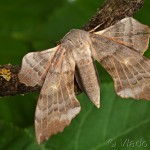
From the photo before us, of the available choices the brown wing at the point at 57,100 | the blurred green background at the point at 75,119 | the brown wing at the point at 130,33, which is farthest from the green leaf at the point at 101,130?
the brown wing at the point at 130,33

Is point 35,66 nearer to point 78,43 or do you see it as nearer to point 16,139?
point 78,43

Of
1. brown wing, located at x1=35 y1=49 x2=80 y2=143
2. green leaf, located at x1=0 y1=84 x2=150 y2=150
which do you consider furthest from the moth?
green leaf, located at x1=0 y1=84 x2=150 y2=150

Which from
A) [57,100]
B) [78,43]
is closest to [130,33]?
[78,43]

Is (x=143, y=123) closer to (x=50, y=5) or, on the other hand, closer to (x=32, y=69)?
(x=32, y=69)

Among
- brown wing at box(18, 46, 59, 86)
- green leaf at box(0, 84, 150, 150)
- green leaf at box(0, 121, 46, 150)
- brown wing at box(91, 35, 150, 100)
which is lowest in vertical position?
green leaf at box(0, 84, 150, 150)

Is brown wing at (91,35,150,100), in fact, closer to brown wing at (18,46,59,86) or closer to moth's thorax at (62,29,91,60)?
moth's thorax at (62,29,91,60)

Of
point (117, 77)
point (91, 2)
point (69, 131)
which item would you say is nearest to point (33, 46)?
point (91, 2)

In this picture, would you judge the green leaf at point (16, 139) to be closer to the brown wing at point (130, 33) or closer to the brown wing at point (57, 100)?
the brown wing at point (57, 100)
